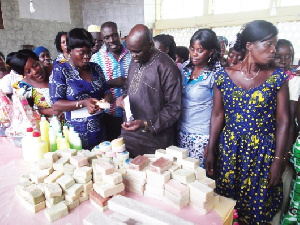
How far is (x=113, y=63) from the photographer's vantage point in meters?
2.89

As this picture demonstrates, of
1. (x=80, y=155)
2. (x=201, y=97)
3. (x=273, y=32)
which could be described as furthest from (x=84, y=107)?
(x=273, y=32)

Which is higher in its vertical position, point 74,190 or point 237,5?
point 237,5

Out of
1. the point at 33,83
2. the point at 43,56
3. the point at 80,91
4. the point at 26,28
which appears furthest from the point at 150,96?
the point at 26,28

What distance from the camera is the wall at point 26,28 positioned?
6.58 metres

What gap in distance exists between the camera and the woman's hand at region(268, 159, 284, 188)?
175 cm

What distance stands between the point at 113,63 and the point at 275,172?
2.07 metres

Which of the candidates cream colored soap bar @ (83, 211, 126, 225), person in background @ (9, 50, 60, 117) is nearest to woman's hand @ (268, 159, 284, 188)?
cream colored soap bar @ (83, 211, 126, 225)

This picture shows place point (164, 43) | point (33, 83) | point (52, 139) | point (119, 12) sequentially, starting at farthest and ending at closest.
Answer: point (119, 12), point (164, 43), point (33, 83), point (52, 139)

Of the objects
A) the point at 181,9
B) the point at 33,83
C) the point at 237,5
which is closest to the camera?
the point at 33,83

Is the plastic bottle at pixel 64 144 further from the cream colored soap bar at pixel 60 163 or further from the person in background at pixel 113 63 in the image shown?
the person in background at pixel 113 63

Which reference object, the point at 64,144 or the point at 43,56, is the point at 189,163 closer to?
the point at 64,144

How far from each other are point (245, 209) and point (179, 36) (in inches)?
212

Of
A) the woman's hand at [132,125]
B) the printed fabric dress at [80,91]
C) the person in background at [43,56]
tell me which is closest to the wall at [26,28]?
the person in background at [43,56]

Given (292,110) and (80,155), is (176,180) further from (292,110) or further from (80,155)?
(292,110)
